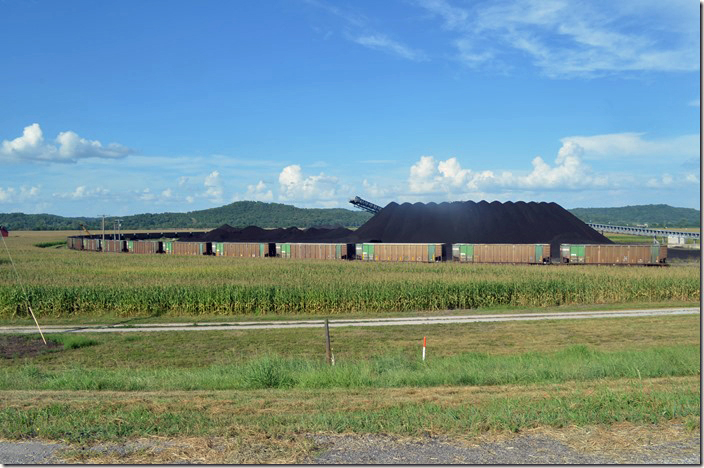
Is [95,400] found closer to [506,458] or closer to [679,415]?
[506,458]

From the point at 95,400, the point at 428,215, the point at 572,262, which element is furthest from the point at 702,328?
the point at 428,215

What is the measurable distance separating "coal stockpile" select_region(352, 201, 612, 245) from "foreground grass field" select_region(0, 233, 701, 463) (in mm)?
41156

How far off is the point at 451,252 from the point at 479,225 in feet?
43.3

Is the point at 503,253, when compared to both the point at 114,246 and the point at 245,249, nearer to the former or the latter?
the point at 245,249

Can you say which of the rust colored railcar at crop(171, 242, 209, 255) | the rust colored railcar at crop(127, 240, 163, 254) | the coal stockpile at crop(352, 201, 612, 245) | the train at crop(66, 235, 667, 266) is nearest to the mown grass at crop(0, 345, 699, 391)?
the train at crop(66, 235, 667, 266)

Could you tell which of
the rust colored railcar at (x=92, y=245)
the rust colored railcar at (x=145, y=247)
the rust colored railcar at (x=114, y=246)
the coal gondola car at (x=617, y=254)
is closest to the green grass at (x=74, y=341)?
the coal gondola car at (x=617, y=254)

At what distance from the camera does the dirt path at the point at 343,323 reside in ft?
101

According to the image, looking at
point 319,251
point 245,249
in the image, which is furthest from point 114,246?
point 319,251

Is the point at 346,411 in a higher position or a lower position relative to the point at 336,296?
higher

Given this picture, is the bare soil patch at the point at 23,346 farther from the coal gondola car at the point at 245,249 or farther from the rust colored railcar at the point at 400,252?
the coal gondola car at the point at 245,249

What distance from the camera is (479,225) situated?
286 ft

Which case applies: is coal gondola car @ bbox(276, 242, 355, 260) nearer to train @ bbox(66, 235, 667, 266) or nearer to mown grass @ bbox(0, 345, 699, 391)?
train @ bbox(66, 235, 667, 266)

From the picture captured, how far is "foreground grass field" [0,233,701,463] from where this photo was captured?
9.88 m

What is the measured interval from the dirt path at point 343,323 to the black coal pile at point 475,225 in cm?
4460
